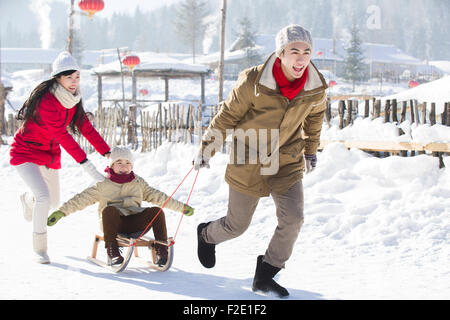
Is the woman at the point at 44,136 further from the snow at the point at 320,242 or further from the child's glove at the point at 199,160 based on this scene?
the child's glove at the point at 199,160

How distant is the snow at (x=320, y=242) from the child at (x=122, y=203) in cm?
32

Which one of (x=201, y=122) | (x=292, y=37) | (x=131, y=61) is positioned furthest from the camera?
(x=131, y=61)

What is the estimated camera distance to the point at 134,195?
14.3ft

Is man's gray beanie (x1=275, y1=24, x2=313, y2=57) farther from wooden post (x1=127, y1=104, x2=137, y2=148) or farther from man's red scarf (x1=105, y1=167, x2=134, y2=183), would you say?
wooden post (x1=127, y1=104, x2=137, y2=148)

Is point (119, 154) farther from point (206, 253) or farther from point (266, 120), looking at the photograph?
point (266, 120)

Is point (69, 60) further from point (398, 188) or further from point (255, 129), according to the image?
point (398, 188)

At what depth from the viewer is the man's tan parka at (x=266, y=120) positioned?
3.29 m

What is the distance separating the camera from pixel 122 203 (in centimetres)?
432

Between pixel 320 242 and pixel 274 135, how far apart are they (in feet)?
7.09

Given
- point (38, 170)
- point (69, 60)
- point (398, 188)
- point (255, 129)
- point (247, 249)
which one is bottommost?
point (247, 249)

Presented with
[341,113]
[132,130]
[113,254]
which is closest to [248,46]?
[132,130]

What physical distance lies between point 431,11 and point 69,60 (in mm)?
140199

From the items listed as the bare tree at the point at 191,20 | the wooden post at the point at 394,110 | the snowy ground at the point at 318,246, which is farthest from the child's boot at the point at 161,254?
the bare tree at the point at 191,20
